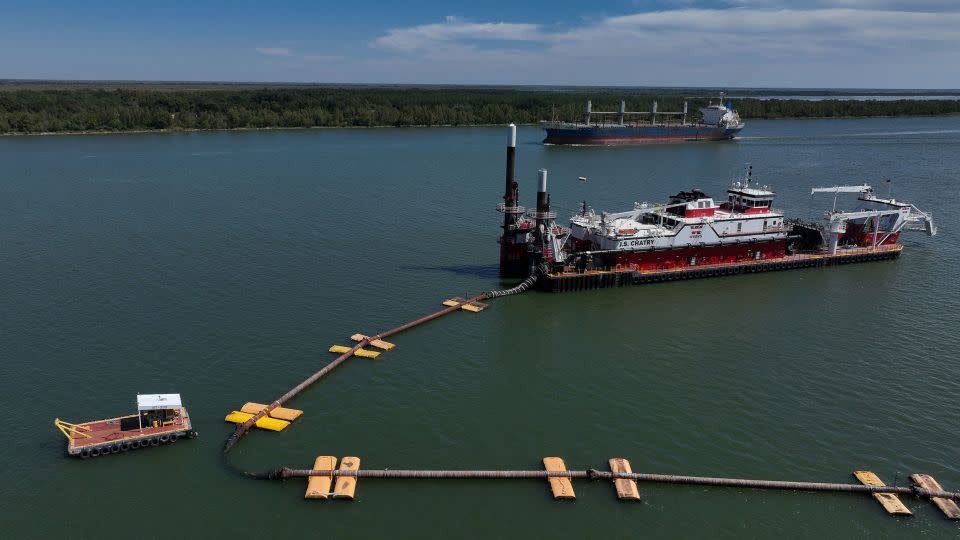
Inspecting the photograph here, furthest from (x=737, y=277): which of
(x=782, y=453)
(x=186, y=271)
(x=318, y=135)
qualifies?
(x=318, y=135)

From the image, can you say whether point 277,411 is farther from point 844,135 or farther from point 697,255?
point 844,135

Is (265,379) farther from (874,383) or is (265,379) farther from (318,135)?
(318,135)

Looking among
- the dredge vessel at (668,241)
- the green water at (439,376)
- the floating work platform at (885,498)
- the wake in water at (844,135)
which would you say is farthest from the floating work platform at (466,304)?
the wake in water at (844,135)

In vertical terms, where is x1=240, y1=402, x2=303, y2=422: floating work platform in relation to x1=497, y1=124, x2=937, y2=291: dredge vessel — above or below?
below

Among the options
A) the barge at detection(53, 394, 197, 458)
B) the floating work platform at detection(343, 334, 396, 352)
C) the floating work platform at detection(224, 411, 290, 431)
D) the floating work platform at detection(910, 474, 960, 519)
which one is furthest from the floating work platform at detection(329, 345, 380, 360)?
the floating work platform at detection(910, 474, 960, 519)

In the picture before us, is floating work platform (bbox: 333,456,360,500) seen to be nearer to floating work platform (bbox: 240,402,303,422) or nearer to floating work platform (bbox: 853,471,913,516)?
floating work platform (bbox: 240,402,303,422)
